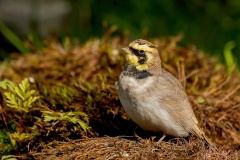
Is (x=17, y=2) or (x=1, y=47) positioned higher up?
(x=17, y=2)

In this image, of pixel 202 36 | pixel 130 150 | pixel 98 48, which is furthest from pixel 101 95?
pixel 202 36

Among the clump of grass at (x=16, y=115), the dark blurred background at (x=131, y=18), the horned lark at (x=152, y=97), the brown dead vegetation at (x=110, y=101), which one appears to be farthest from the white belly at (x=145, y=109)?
the dark blurred background at (x=131, y=18)

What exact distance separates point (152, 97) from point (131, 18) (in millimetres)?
4168

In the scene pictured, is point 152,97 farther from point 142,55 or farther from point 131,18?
point 131,18

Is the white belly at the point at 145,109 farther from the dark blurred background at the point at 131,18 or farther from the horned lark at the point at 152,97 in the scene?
the dark blurred background at the point at 131,18

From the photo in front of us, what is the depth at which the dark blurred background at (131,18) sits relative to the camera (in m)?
7.97

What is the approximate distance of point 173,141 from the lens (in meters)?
4.07

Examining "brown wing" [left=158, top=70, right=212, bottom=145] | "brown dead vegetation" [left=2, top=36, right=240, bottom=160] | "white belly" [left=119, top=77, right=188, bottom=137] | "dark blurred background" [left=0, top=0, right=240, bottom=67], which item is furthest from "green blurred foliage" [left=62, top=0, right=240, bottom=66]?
"white belly" [left=119, top=77, right=188, bottom=137]

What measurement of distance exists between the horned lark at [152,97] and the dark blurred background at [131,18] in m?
3.58

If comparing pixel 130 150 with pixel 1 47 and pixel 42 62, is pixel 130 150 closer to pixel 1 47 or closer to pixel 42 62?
pixel 42 62

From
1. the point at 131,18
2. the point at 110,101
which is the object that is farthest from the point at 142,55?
the point at 131,18

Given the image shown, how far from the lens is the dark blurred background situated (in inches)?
314

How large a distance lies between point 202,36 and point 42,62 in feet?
10.1

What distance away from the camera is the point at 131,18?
26.5 feet
